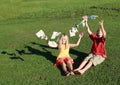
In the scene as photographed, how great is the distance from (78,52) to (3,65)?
3.34m

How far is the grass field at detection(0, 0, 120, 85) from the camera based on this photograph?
44.1 feet

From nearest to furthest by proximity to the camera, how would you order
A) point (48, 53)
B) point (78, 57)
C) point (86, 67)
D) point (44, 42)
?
1. point (86, 67)
2. point (78, 57)
3. point (48, 53)
4. point (44, 42)

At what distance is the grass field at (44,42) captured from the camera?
13.5 meters

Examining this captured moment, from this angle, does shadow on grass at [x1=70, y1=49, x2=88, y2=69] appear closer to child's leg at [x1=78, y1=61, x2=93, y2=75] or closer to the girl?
the girl

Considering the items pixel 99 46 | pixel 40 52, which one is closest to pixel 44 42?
pixel 40 52

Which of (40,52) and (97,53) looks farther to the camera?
(40,52)

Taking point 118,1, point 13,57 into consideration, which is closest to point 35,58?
point 13,57

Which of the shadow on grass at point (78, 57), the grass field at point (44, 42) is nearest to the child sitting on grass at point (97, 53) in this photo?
the grass field at point (44, 42)

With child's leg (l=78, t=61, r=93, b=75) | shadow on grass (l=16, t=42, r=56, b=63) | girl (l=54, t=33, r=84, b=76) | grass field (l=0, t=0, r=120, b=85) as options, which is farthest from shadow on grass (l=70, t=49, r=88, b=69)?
shadow on grass (l=16, t=42, r=56, b=63)

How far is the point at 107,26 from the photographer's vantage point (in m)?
20.6

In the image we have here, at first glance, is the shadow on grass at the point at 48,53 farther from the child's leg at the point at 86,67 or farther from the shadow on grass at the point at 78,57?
the child's leg at the point at 86,67

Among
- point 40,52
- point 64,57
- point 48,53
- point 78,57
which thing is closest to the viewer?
point 64,57

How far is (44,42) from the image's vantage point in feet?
59.7

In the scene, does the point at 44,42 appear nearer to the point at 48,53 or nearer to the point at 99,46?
the point at 48,53
